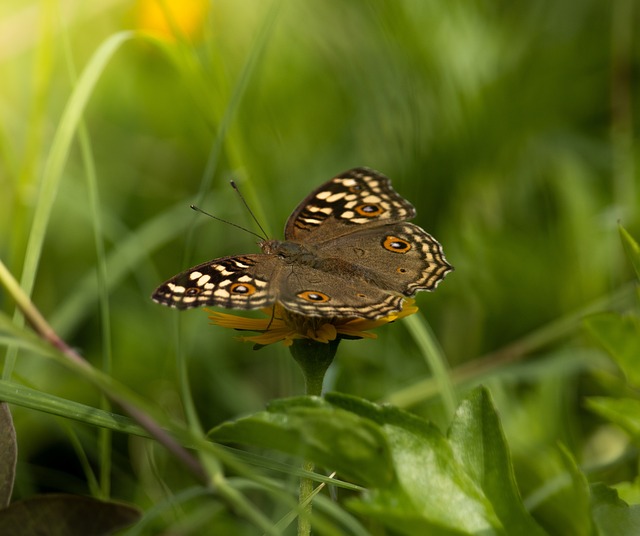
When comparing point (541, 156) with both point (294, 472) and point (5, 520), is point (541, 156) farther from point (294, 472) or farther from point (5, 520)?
point (5, 520)

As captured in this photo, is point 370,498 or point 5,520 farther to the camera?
point 5,520

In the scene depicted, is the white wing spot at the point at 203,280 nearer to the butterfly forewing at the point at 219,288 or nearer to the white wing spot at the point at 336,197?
the butterfly forewing at the point at 219,288

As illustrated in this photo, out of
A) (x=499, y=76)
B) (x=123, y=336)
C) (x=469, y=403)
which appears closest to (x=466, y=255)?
(x=499, y=76)

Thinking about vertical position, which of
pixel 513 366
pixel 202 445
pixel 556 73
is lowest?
pixel 513 366

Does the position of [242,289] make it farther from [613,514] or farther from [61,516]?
[613,514]

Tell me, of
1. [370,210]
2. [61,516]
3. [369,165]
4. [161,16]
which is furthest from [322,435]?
[161,16]

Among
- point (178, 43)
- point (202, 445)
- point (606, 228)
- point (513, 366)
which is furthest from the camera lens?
point (606, 228)

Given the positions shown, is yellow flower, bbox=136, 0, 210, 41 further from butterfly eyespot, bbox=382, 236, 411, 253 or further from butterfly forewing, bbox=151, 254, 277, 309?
butterfly forewing, bbox=151, 254, 277, 309
